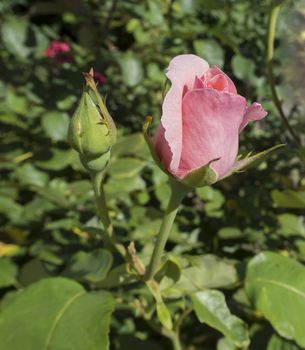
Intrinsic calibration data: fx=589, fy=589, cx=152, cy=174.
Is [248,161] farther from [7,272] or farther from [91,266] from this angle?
[7,272]

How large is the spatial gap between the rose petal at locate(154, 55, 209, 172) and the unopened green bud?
69mm

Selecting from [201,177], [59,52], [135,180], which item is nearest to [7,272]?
[135,180]

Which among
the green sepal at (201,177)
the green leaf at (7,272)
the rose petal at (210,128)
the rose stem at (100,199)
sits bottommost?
the green leaf at (7,272)

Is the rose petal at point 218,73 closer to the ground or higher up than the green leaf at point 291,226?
higher up

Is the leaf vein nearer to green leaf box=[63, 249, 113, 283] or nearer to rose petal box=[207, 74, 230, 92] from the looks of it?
green leaf box=[63, 249, 113, 283]

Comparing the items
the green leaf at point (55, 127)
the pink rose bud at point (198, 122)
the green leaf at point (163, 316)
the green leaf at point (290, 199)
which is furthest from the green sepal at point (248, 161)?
the green leaf at point (55, 127)

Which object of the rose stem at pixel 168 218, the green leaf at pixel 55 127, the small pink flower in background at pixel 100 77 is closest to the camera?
the rose stem at pixel 168 218

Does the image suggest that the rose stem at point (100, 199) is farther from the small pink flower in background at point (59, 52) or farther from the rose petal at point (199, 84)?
the small pink flower in background at point (59, 52)

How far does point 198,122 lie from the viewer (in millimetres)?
620

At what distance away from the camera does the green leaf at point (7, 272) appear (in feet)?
3.50

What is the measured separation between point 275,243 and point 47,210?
49 centimetres

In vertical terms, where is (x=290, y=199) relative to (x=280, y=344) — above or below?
above

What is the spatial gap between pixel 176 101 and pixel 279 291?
420mm

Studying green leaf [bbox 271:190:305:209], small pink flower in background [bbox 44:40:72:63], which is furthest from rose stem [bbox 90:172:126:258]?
small pink flower in background [bbox 44:40:72:63]
